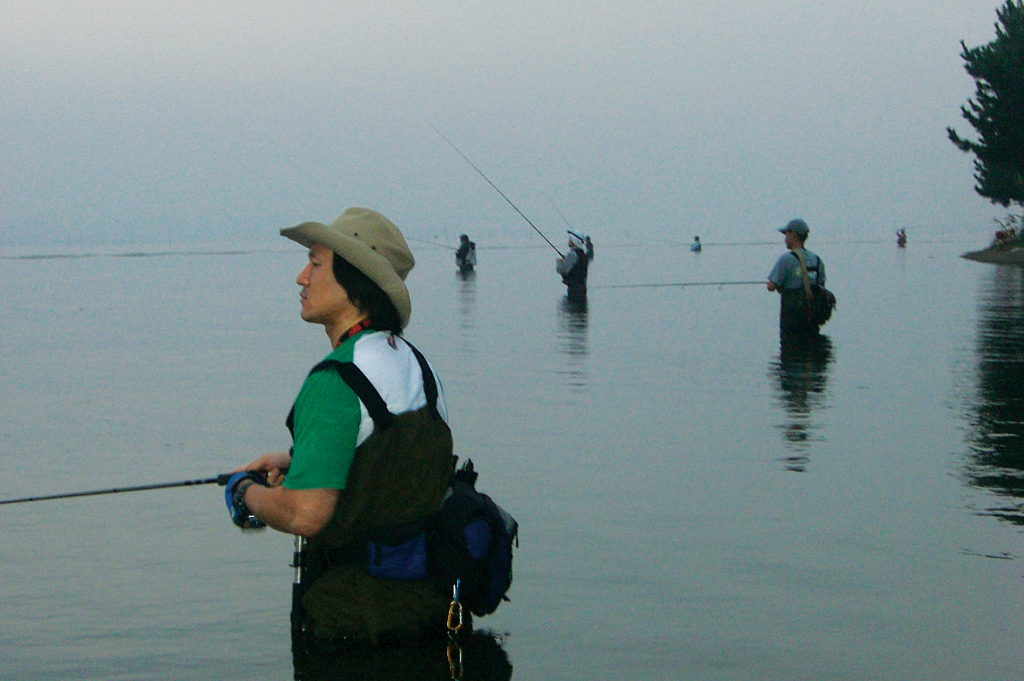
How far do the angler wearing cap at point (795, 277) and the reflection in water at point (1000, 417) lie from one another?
205 cm

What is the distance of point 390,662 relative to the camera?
4336mm

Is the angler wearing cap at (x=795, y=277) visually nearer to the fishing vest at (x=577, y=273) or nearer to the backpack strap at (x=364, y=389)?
the fishing vest at (x=577, y=273)

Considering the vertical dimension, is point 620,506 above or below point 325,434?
below

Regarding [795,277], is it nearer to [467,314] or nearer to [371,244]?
[467,314]

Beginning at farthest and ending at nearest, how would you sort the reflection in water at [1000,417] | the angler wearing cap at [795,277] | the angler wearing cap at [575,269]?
the angler wearing cap at [575,269] → the angler wearing cap at [795,277] → the reflection in water at [1000,417]

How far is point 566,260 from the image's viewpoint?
2980cm

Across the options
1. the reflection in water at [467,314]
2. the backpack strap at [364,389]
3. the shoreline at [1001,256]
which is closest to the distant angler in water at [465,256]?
the reflection in water at [467,314]

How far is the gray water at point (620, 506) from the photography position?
555 centimetres

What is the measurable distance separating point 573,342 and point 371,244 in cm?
1567

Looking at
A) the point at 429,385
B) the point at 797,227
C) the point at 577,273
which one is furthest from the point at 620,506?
the point at 577,273

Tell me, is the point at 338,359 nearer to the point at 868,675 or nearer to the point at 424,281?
the point at 868,675

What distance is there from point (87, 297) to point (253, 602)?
97.8 ft

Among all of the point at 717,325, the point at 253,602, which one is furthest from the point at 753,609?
the point at 717,325

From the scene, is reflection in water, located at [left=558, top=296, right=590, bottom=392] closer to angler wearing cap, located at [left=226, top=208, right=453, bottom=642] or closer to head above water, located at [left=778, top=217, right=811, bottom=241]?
head above water, located at [left=778, top=217, right=811, bottom=241]
